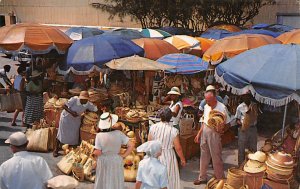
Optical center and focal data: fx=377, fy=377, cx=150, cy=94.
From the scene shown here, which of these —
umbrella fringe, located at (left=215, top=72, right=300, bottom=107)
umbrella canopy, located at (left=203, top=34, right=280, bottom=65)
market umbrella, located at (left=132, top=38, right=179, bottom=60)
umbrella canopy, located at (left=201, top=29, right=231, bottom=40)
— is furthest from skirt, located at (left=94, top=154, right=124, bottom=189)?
umbrella canopy, located at (left=201, top=29, right=231, bottom=40)

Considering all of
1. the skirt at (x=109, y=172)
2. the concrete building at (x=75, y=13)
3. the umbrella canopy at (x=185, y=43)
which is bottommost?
the skirt at (x=109, y=172)

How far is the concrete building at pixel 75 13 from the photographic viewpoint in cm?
2288

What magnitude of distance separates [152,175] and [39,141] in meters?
4.29

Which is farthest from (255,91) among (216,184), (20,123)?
(20,123)

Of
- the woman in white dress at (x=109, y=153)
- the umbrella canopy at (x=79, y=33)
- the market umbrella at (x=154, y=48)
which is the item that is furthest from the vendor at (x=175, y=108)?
the umbrella canopy at (x=79, y=33)

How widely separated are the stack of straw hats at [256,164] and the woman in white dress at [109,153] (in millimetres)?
1798

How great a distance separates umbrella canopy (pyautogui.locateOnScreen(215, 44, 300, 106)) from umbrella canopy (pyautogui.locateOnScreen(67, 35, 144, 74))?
3.44 metres

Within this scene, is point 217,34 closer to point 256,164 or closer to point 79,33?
point 79,33

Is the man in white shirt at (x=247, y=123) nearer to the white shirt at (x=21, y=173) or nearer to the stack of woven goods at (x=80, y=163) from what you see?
the stack of woven goods at (x=80, y=163)

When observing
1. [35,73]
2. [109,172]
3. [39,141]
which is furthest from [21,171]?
[35,73]

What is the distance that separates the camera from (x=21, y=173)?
13.4 ft

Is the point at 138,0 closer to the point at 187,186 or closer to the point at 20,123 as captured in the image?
the point at 20,123

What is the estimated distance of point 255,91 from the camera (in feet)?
18.5

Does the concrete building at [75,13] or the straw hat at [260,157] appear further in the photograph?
the concrete building at [75,13]
